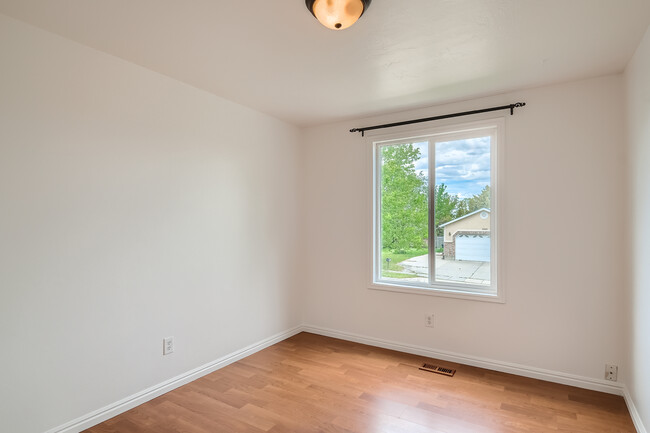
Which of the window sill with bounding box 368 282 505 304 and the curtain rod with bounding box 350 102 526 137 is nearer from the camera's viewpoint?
the curtain rod with bounding box 350 102 526 137

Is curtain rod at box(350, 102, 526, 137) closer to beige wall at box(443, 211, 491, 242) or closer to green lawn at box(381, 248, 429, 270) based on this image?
beige wall at box(443, 211, 491, 242)

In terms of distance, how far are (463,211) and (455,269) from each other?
0.57 meters

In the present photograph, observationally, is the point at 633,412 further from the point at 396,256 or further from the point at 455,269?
the point at 396,256

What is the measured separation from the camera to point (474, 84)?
116 inches

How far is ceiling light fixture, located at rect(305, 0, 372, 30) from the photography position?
1.73m

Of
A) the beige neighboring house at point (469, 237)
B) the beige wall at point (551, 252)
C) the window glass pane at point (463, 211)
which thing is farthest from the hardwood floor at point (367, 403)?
the beige neighboring house at point (469, 237)

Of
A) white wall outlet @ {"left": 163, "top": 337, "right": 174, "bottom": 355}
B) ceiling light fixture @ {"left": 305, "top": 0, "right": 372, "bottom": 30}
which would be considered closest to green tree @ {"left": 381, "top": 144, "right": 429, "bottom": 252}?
ceiling light fixture @ {"left": 305, "top": 0, "right": 372, "bottom": 30}

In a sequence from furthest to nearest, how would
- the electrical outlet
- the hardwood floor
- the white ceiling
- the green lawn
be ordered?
1. the green lawn
2. the electrical outlet
3. the hardwood floor
4. the white ceiling

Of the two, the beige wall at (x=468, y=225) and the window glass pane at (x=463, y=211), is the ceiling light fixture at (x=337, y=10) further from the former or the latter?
the beige wall at (x=468, y=225)

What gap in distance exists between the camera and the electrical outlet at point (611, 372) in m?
2.70

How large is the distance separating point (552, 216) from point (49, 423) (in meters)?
3.81

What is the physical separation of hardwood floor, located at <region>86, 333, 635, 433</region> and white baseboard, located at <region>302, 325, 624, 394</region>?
→ 7cm

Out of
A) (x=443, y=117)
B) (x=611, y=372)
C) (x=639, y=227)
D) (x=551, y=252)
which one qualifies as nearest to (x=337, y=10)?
(x=443, y=117)

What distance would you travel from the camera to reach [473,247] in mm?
3367
